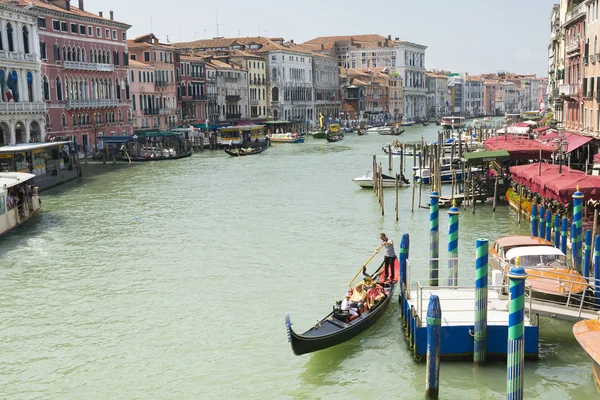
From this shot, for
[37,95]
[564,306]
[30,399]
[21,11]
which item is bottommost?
[30,399]

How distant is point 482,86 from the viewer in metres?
121

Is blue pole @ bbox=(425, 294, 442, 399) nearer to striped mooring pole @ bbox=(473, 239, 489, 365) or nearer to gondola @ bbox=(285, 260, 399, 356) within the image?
striped mooring pole @ bbox=(473, 239, 489, 365)

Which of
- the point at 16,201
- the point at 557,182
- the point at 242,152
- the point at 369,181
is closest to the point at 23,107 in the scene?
the point at 242,152

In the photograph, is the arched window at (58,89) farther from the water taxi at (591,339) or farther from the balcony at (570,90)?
the water taxi at (591,339)

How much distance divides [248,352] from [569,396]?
408cm

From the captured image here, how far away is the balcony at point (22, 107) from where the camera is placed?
97.9 feet

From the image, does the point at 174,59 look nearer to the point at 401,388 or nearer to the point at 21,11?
the point at 21,11

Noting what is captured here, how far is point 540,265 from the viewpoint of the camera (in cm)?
1100

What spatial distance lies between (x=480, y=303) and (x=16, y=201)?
543 inches

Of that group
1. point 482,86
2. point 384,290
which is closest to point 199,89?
point 384,290

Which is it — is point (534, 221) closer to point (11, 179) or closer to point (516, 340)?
point (516, 340)

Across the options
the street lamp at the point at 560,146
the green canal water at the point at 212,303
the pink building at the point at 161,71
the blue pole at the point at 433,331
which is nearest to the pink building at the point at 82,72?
the pink building at the point at 161,71

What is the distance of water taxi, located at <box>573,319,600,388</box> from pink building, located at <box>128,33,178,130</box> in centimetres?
4201

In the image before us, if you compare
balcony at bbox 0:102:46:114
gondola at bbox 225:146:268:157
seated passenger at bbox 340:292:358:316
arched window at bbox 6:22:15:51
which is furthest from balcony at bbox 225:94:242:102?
seated passenger at bbox 340:292:358:316
